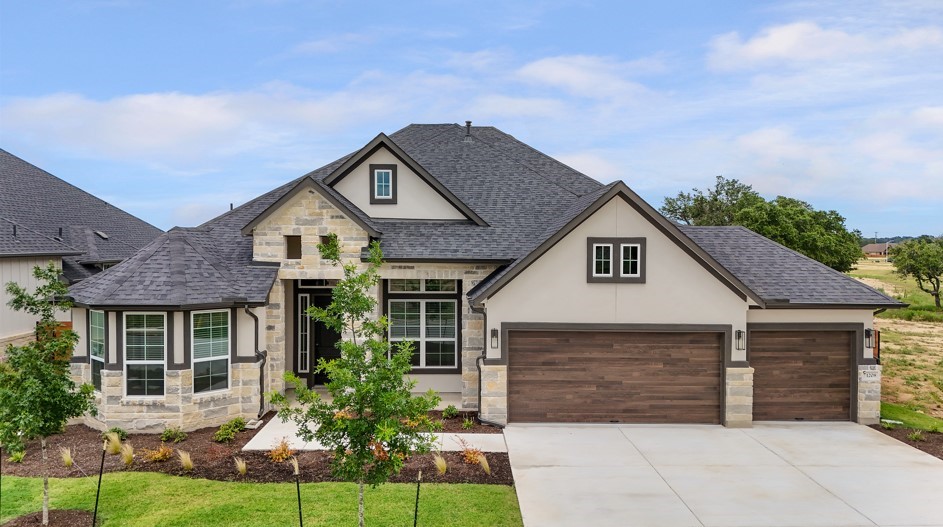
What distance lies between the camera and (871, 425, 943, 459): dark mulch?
38.0ft

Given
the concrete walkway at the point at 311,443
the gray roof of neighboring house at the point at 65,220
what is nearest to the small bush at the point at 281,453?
the concrete walkway at the point at 311,443

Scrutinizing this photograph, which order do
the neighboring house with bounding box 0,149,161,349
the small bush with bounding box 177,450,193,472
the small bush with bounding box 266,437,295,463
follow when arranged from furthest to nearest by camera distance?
1. the neighboring house with bounding box 0,149,161,349
2. the small bush with bounding box 266,437,295,463
3. the small bush with bounding box 177,450,193,472

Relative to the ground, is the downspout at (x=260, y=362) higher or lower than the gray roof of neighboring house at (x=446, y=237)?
lower

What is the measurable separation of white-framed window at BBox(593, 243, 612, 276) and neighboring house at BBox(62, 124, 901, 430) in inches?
0.9

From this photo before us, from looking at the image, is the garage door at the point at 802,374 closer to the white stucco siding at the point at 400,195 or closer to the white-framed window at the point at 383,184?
the white stucco siding at the point at 400,195

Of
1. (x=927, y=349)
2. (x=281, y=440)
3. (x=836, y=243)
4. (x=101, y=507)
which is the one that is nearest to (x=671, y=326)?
(x=281, y=440)

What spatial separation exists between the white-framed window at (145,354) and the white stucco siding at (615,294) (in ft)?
22.5

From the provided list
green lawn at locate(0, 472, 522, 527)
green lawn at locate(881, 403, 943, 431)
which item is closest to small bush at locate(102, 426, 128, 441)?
green lawn at locate(0, 472, 522, 527)

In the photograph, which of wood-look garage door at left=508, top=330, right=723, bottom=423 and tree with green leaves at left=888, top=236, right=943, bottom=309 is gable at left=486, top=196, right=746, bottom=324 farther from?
tree with green leaves at left=888, top=236, right=943, bottom=309

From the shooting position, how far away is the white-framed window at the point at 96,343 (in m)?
12.4

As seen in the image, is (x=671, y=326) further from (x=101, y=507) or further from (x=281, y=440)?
(x=101, y=507)

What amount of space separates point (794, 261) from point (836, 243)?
1302 inches

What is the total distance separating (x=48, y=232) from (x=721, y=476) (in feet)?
81.5

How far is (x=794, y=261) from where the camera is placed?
14641mm
